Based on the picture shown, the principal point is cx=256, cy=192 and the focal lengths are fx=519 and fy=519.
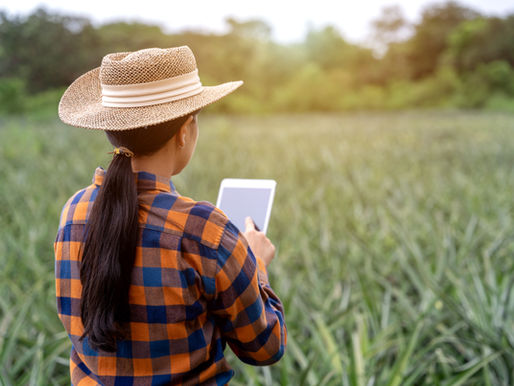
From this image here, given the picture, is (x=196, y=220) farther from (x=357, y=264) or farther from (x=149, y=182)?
(x=357, y=264)

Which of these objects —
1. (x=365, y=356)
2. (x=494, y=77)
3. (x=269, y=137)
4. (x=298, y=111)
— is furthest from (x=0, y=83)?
(x=494, y=77)

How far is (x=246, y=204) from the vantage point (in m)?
0.92

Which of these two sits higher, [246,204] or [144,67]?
[144,67]

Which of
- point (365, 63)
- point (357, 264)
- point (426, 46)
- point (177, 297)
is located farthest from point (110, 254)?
point (426, 46)

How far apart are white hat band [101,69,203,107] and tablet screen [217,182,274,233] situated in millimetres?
239

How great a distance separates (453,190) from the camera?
11.1 feet

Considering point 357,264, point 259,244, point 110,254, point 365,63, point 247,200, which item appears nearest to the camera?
point 110,254

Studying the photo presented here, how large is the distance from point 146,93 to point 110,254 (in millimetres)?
225

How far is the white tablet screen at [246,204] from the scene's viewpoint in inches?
35.4

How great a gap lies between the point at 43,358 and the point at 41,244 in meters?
1.13

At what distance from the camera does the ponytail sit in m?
0.66

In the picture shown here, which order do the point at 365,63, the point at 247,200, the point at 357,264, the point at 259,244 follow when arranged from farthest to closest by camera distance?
the point at 365,63
the point at 357,264
the point at 247,200
the point at 259,244

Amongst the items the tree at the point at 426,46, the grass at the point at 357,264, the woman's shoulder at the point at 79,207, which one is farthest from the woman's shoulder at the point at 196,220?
the tree at the point at 426,46

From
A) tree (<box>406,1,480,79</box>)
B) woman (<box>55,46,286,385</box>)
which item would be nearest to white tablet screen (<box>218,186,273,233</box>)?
woman (<box>55,46,286,385</box>)
